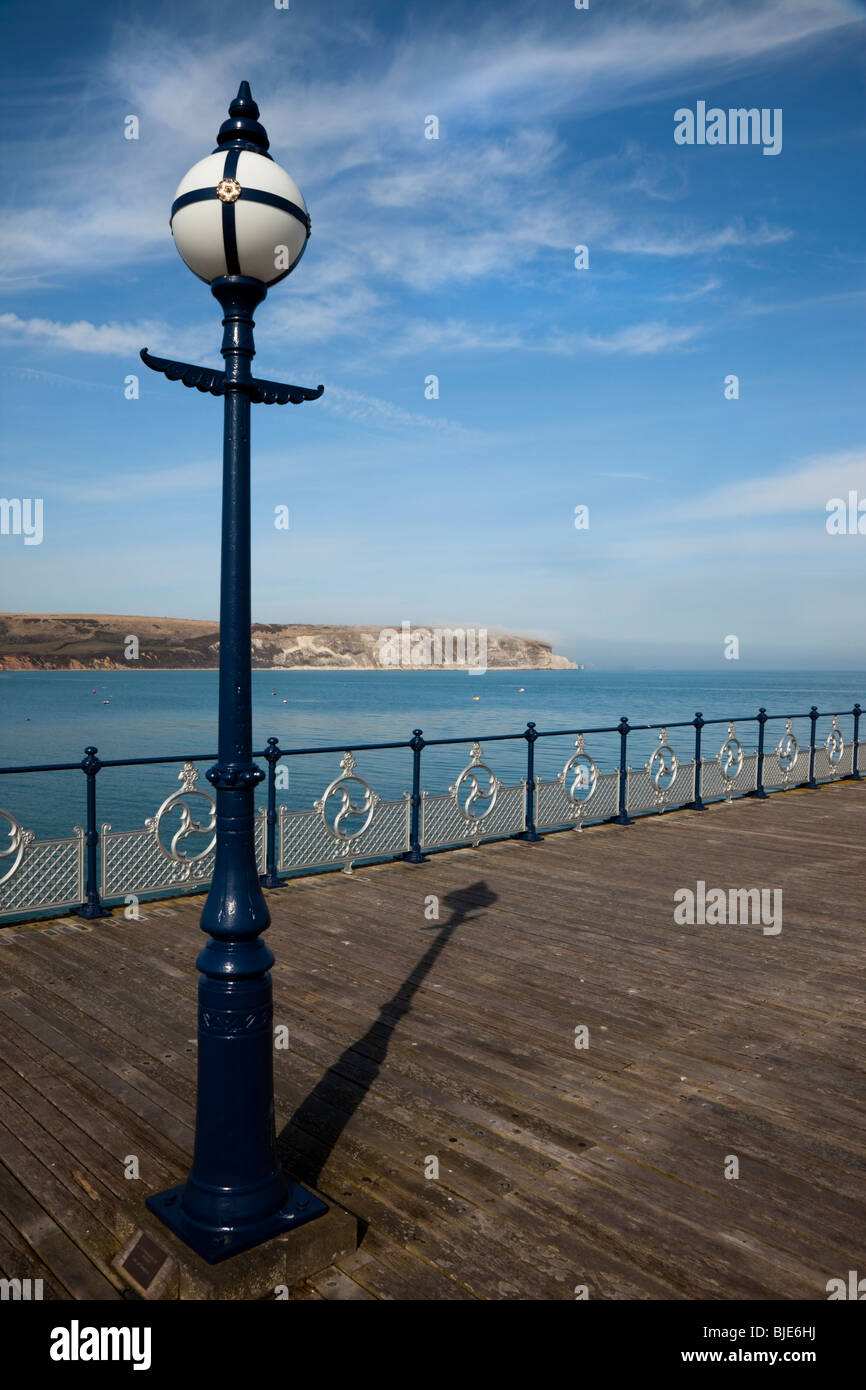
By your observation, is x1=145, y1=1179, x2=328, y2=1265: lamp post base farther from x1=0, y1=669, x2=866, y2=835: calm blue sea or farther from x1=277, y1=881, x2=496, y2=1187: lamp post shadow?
x1=0, y1=669, x2=866, y2=835: calm blue sea

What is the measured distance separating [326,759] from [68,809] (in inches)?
786

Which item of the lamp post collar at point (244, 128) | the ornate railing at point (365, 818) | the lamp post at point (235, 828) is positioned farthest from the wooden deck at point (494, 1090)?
the lamp post collar at point (244, 128)

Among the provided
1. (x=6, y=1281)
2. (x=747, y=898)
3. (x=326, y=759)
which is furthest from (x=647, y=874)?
(x=326, y=759)

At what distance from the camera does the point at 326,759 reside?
51.8 m

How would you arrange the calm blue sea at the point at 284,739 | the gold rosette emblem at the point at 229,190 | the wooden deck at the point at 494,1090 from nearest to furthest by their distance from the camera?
the gold rosette emblem at the point at 229,190
the wooden deck at the point at 494,1090
the calm blue sea at the point at 284,739

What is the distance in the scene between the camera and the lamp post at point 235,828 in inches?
125

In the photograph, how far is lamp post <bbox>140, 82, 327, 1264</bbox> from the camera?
3170 mm

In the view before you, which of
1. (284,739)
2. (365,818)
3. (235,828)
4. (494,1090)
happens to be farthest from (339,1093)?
(284,739)

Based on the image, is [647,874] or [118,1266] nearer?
[118,1266]

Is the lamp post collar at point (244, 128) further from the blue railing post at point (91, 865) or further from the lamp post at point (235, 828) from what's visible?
the blue railing post at point (91, 865)

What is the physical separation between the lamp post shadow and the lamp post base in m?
0.47

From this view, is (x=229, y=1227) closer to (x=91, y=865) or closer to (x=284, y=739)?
(x=91, y=865)

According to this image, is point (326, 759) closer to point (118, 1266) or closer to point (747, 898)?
point (747, 898)
